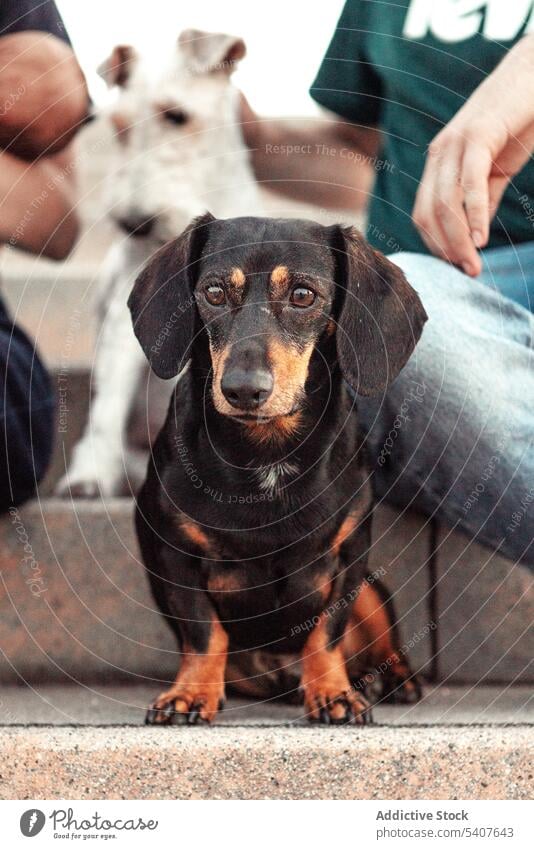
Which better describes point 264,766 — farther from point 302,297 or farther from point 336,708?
point 302,297

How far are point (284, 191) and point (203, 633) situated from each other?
106 cm

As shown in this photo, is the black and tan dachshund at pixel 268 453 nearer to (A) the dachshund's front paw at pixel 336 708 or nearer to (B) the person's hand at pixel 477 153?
(A) the dachshund's front paw at pixel 336 708

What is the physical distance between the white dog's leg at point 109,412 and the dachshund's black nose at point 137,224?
5.0 inches

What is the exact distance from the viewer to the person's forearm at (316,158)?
2.15 m

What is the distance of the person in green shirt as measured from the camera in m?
1.91

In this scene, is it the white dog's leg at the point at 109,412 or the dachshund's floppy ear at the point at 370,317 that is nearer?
the dachshund's floppy ear at the point at 370,317

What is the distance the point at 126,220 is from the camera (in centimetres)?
234

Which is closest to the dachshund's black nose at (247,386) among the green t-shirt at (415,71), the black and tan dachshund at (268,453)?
the black and tan dachshund at (268,453)

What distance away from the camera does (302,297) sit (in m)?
1.67

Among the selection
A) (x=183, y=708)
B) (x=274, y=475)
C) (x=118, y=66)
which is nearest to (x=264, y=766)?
(x=183, y=708)
